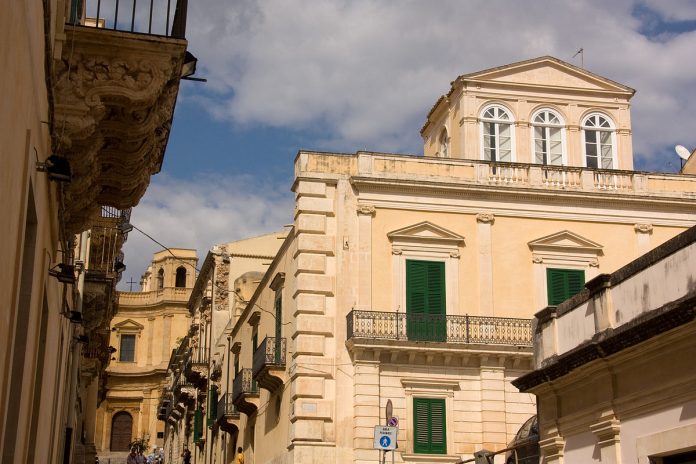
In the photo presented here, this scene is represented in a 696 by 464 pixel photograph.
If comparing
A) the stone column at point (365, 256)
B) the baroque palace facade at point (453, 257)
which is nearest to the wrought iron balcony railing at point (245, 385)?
the baroque palace facade at point (453, 257)

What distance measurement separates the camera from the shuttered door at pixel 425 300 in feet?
83.6

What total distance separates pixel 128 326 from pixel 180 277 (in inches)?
205

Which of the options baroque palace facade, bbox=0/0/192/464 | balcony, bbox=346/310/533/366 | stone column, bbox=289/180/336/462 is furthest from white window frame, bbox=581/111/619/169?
baroque palace facade, bbox=0/0/192/464

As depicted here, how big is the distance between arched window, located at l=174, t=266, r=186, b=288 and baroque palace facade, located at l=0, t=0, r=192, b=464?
2448 inches

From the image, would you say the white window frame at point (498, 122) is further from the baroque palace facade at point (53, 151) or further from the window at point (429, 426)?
the baroque palace facade at point (53, 151)

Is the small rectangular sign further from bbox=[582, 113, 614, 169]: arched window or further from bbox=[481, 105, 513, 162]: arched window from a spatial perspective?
bbox=[582, 113, 614, 169]: arched window

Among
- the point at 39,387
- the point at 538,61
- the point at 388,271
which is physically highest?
the point at 538,61

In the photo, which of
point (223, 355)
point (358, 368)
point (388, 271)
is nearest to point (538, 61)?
point (388, 271)

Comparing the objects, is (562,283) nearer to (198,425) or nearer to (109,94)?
(109,94)

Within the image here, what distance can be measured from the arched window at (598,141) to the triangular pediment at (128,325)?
4905 centimetres

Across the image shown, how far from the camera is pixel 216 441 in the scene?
40.0 metres

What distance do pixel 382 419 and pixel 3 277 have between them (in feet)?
62.5

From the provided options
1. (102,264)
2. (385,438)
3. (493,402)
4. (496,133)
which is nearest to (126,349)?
(102,264)

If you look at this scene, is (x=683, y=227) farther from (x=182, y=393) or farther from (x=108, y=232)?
(x=182, y=393)
